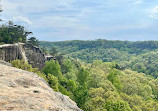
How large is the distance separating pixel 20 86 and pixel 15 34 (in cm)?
5850

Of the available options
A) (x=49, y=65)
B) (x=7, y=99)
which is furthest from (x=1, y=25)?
(x=7, y=99)

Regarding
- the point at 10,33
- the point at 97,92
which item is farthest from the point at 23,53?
the point at 97,92

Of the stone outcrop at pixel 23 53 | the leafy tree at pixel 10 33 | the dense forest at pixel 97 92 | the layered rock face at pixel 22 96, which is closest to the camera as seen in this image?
the layered rock face at pixel 22 96

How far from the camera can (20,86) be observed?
61.6ft

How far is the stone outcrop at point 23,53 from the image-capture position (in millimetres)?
53878

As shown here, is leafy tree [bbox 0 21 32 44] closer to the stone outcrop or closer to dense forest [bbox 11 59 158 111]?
the stone outcrop

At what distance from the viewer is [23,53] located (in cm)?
6456

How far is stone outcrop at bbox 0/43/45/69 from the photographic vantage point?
5388 cm

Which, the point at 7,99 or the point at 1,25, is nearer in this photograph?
the point at 7,99

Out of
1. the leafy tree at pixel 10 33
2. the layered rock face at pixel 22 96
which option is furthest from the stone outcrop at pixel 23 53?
the layered rock face at pixel 22 96

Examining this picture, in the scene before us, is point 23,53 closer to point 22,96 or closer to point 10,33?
point 10,33

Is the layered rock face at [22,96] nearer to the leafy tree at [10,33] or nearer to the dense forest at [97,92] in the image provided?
the dense forest at [97,92]

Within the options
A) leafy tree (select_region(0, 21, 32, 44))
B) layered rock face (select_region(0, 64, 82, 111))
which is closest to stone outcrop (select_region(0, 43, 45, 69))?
leafy tree (select_region(0, 21, 32, 44))

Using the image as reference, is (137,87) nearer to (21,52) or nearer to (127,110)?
(127,110)
